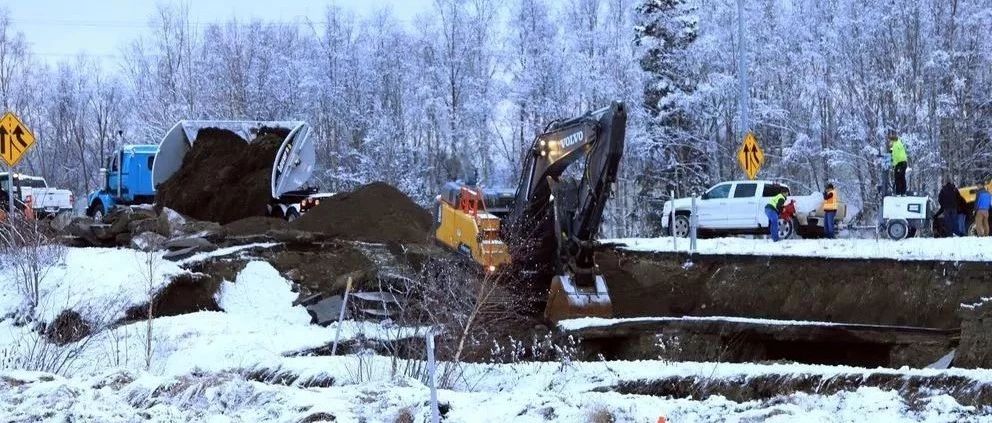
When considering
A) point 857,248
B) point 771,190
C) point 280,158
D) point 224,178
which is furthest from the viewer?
point 771,190

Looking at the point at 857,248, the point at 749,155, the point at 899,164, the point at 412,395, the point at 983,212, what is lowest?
the point at 412,395

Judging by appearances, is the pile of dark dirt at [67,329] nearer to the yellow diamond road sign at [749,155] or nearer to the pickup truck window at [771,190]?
the yellow diamond road sign at [749,155]

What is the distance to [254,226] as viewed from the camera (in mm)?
22844

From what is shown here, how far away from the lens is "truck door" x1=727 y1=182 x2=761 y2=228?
86.0ft

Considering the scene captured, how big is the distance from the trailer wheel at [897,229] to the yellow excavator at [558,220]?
877 cm

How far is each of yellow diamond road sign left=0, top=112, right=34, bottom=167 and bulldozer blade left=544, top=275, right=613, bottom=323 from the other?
1029 centimetres

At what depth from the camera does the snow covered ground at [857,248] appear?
1686cm

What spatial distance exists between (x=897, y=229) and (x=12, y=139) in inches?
665

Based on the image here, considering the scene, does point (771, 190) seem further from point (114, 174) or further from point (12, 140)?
point (114, 174)

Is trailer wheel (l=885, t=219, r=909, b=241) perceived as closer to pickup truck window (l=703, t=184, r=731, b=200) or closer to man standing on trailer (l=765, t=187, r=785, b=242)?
man standing on trailer (l=765, t=187, r=785, b=242)

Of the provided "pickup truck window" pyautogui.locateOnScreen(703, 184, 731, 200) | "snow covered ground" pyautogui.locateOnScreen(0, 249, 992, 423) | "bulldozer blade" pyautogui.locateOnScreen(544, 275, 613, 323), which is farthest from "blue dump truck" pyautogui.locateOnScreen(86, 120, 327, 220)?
"snow covered ground" pyautogui.locateOnScreen(0, 249, 992, 423)

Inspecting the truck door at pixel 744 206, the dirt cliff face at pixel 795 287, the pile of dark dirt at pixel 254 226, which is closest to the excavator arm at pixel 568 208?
the dirt cliff face at pixel 795 287

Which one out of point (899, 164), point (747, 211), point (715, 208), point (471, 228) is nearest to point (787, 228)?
point (747, 211)

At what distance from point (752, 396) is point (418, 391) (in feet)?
10.4
